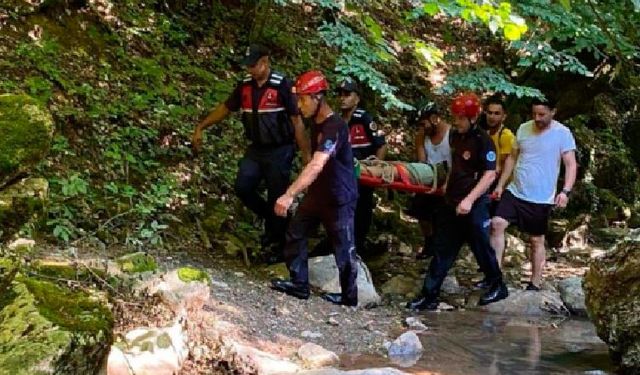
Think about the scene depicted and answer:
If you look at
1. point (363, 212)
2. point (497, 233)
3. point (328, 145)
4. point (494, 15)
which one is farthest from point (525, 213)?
point (494, 15)

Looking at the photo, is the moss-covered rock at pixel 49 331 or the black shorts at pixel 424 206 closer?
the moss-covered rock at pixel 49 331

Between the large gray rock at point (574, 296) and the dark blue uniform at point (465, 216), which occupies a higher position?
the dark blue uniform at point (465, 216)

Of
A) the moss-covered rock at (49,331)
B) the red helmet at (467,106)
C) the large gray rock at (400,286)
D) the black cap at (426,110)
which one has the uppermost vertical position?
the red helmet at (467,106)

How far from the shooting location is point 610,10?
310 inches

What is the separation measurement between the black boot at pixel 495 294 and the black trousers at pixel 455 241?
0.30 ft

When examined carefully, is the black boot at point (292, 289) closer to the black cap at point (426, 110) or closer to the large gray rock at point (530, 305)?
the large gray rock at point (530, 305)

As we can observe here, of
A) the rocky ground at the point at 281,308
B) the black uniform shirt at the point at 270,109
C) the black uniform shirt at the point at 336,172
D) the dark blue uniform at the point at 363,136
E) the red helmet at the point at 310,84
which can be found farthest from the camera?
the dark blue uniform at the point at 363,136

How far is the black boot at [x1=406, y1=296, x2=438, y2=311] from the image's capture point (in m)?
7.16

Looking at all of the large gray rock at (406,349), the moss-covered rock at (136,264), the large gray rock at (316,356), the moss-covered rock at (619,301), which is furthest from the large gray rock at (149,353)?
the moss-covered rock at (619,301)

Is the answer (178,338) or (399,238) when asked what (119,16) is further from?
(178,338)

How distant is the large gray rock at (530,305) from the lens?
23.7 ft

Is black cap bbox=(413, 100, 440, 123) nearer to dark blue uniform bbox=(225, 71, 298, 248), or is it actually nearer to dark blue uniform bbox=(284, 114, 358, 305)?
dark blue uniform bbox=(225, 71, 298, 248)

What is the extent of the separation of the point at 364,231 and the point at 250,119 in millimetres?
2014

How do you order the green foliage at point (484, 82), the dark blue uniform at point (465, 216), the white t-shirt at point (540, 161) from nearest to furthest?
the dark blue uniform at point (465, 216) < the white t-shirt at point (540, 161) < the green foliage at point (484, 82)
